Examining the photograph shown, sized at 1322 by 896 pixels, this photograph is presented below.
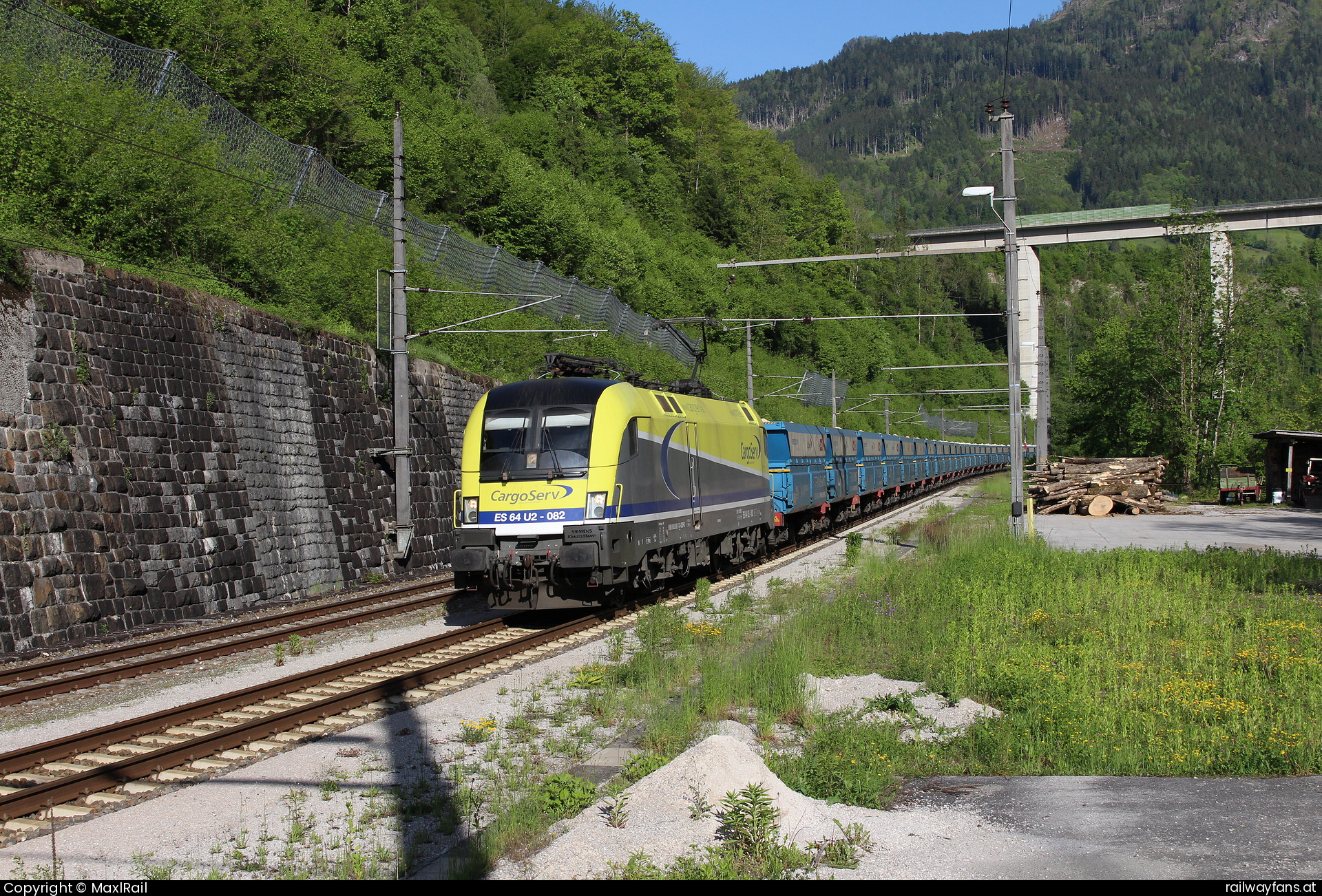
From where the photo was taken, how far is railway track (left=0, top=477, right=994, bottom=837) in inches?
271

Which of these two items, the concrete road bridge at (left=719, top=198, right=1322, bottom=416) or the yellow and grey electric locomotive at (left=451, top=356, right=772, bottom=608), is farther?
the concrete road bridge at (left=719, top=198, right=1322, bottom=416)

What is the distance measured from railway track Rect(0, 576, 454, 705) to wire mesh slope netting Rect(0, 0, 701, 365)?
852 cm

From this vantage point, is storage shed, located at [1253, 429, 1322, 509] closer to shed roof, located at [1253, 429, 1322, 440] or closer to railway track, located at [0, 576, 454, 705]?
shed roof, located at [1253, 429, 1322, 440]

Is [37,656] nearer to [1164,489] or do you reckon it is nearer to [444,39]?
[1164,489]

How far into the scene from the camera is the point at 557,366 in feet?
50.2

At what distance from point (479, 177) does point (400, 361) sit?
29750mm

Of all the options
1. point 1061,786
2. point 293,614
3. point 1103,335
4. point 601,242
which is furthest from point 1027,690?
point 1103,335

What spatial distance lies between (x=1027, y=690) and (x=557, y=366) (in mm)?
8915

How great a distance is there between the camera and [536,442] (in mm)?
13539

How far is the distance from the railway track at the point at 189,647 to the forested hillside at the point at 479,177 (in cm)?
734

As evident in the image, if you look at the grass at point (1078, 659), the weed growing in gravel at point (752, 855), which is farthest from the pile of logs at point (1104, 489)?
the weed growing in gravel at point (752, 855)

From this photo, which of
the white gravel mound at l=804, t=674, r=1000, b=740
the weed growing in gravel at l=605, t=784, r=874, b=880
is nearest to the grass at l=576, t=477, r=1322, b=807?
the white gravel mound at l=804, t=674, r=1000, b=740

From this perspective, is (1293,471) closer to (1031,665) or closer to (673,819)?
(1031,665)

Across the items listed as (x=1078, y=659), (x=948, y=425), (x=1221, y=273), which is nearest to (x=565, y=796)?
(x=1078, y=659)
